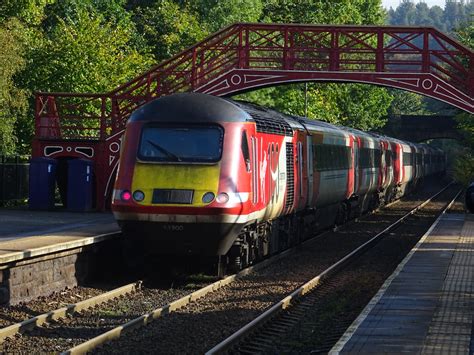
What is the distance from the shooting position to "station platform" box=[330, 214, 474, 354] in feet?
35.6

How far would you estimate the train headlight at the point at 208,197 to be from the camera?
16.7m

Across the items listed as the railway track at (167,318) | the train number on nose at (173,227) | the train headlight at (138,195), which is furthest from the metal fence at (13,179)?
the train number on nose at (173,227)

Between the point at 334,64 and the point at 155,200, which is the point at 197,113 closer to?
the point at 155,200

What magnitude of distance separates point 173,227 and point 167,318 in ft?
10.3

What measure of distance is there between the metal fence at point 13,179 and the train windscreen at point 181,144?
1506 cm

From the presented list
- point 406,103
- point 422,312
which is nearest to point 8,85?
point 422,312

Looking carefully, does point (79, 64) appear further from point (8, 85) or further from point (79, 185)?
point (79, 185)

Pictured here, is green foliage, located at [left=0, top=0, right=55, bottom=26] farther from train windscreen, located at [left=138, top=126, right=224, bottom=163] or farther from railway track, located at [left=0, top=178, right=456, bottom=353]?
train windscreen, located at [left=138, top=126, right=224, bottom=163]

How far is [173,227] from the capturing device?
16750mm

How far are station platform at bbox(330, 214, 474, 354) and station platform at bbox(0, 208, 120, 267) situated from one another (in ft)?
16.6

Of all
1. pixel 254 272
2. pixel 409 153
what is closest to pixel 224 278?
pixel 254 272

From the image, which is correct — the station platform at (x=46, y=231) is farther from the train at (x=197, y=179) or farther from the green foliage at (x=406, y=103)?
the green foliage at (x=406, y=103)

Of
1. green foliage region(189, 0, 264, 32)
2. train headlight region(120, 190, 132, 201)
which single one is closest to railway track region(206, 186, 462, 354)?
train headlight region(120, 190, 132, 201)

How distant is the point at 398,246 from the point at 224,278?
29.8 feet
